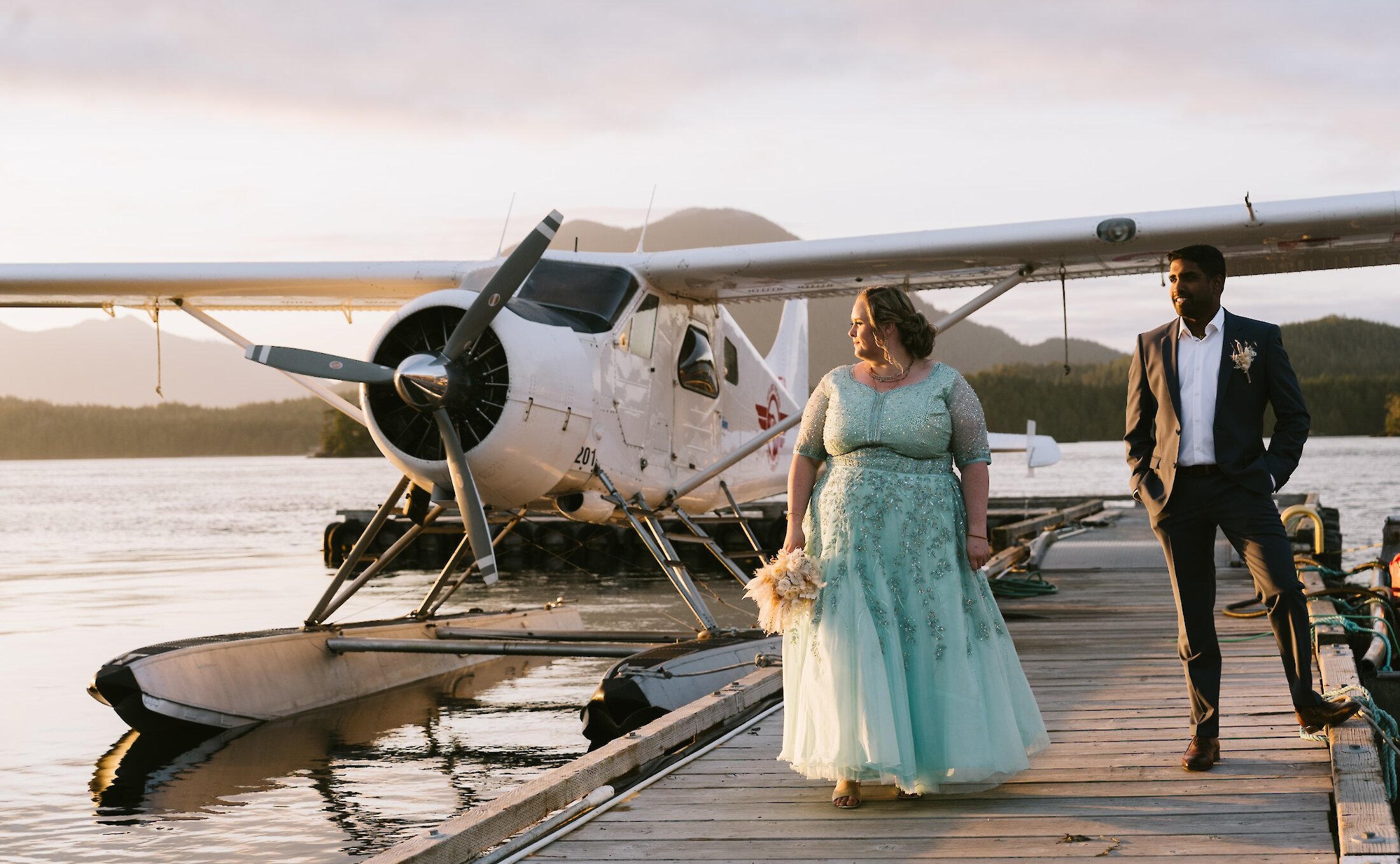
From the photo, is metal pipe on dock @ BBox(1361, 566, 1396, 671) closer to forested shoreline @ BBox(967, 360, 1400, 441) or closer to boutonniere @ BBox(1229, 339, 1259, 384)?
boutonniere @ BBox(1229, 339, 1259, 384)

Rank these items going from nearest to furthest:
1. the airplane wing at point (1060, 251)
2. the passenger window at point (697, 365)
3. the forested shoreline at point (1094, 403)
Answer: the airplane wing at point (1060, 251) < the passenger window at point (697, 365) < the forested shoreline at point (1094, 403)

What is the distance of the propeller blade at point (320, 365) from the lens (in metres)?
7.43

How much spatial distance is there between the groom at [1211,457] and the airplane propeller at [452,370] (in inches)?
169

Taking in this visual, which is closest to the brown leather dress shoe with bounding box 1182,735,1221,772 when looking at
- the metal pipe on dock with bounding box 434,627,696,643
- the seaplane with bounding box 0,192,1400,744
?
the seaplane with bounding box 0,192,1400,744

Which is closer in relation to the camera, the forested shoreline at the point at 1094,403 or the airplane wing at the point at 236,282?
the airplane wing at the point at 236,282

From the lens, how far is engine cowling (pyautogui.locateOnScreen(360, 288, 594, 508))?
25.2 ft

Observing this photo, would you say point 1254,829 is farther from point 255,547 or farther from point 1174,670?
point 255,547

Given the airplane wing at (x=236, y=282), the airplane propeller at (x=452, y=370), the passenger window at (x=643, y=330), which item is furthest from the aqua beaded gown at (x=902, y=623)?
the airplane wing at (x=236, y=282)

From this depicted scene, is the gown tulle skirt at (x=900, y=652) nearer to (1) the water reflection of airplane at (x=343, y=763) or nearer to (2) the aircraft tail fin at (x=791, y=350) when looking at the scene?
(1) the water reflection of airplane at (x=343, y=763)

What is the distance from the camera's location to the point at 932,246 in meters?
9.66

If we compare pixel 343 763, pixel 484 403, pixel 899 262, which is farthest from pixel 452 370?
pixel 899 262

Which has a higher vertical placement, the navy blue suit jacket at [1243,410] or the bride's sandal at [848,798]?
the navy blue suit jacket at [1243,410]

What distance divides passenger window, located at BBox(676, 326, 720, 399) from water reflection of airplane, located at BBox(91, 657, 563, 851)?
2.59 metres

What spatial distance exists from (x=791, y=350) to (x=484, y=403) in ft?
30.0
